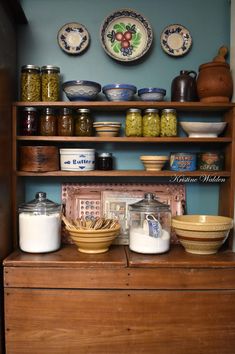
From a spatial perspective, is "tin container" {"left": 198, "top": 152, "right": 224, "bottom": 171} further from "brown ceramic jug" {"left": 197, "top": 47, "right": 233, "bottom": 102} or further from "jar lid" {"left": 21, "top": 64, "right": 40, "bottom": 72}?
"jar lid" {"left": 21, "top": 64, "right": 40, "bottom": 72}

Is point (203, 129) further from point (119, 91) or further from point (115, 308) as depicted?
point (115, 308)

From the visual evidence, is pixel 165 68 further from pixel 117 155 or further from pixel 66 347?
pixel 66 347

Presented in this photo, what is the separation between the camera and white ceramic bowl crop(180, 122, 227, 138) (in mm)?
1810

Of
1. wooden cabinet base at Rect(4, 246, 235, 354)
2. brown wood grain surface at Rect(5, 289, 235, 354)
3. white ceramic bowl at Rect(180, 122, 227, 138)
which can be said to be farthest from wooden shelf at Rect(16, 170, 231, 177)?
brown wood grain surface at Rect(5, 289, 235, 354)

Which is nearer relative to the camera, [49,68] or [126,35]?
[49,68]

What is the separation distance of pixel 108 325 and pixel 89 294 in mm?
167

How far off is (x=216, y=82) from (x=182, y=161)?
433 millimetres

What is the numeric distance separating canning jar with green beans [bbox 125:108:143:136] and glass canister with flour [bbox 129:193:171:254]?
0.33 metres

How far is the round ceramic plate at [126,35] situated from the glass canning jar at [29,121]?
527 mm

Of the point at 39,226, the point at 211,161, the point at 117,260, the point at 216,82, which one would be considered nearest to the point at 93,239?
the point at 117,260

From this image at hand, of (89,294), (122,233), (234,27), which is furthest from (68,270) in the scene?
(234,27)

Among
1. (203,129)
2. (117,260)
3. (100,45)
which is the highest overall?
(100,45)

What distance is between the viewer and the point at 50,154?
182 centimetres

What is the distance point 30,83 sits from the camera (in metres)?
1.78
